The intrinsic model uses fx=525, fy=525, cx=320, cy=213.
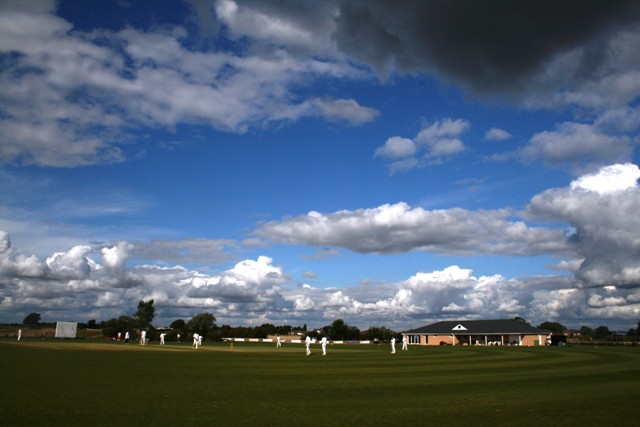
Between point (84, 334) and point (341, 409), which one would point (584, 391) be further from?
point (84, 334)

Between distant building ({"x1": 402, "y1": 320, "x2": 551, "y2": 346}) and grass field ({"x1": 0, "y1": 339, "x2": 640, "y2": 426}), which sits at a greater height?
distant building ({"x1": 402, "y1": 320, "x2": 551, "y2": 346})

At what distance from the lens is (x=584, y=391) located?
18.8 meters

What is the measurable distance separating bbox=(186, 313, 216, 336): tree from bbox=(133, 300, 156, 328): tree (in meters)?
11.8

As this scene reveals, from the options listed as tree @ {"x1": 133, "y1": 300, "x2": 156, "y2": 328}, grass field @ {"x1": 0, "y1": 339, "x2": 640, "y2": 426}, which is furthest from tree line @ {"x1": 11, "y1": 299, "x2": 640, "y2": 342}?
grass field @ {"x1": 0, "y1": 339, "x2": 640, "y2": 426}

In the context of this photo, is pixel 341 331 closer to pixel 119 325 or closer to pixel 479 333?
pixel 479 333

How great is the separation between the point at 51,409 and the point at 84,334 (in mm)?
120115

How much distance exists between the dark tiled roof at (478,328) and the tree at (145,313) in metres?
65.9

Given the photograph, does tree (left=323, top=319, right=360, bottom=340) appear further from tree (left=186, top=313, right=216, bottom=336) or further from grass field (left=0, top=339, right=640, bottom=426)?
grass field (left=0, top=339, right=640, bottom=426)

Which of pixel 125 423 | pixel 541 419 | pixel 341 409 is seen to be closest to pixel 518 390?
pixel 541 419

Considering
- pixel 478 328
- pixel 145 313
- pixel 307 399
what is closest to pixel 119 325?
pixel 145 313

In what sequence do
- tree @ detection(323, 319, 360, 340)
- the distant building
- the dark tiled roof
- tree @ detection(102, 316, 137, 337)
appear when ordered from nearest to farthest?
1. the distant building
2. the dark tiled roof
3. tree @ detection(102, 316, 137, 337)
4. tree @ detection(323, 319, 360, 340)

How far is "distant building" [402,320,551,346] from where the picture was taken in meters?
99.2

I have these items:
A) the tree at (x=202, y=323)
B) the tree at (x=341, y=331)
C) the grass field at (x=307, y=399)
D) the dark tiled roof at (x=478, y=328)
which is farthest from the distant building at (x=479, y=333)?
the grass field at (x=307, y=399)

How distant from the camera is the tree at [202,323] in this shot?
143 metres
